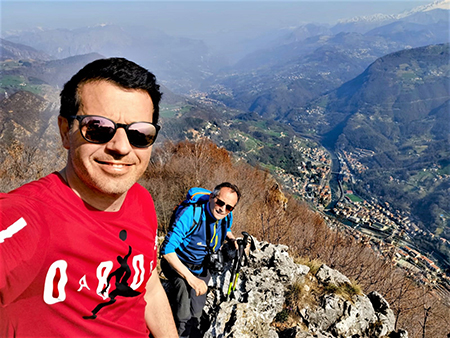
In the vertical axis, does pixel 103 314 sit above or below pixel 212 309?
above

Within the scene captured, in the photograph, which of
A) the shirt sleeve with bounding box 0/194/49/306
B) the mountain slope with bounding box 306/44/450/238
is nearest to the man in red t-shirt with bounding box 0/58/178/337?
the shirt sleeve with bounding box 0/194/49/306

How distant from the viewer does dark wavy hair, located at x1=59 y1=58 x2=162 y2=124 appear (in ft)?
3.58

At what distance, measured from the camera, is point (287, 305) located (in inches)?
146

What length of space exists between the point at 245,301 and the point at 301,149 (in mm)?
89600

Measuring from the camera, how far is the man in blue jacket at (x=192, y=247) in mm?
2756

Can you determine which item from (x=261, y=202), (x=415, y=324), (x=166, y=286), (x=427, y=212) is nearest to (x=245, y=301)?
(x=166, y=286)

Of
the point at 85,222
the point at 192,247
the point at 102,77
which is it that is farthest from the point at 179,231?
the point at 102,77

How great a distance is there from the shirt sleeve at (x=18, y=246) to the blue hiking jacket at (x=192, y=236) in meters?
1.87

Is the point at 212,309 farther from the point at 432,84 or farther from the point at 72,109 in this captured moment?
the point at 432,84

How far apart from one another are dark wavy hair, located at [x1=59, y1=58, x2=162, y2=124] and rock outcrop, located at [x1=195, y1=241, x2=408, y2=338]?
2.65 meters

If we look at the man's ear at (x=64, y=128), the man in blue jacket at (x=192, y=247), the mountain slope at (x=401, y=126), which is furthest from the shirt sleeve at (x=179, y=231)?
the mountain slope at (x=401, y=126)

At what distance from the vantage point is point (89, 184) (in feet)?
3.64

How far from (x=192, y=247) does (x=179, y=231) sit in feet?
1.07

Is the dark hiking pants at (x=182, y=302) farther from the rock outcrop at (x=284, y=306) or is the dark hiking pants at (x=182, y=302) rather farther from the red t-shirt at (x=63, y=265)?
the red t-shirt at (x=63, y=265)
